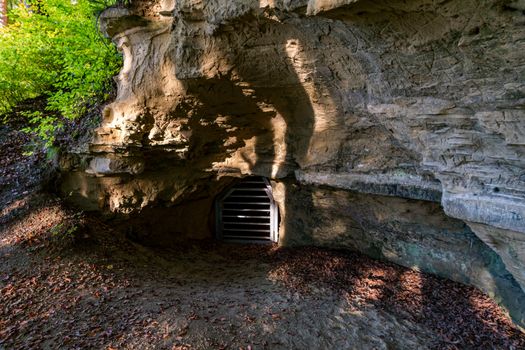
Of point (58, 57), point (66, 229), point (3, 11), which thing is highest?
point (3, 11)

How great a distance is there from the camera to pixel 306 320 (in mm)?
4723

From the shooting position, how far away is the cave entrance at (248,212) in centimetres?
877

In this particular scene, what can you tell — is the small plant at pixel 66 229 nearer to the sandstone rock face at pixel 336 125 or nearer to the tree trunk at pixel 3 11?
the sandstone rock face at pixel 336 125

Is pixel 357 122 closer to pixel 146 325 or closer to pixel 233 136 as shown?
pixel 233 136

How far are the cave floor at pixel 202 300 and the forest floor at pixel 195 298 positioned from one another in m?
0.02

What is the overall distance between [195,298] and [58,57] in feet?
23.1

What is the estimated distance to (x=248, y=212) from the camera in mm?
9094

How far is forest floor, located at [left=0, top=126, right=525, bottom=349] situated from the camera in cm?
420

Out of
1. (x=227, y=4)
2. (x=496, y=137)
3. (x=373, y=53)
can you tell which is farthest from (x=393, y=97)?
(x=227, y=4)

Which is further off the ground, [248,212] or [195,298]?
[248,212]

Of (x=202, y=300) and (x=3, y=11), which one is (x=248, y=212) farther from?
(x=3, y=11)

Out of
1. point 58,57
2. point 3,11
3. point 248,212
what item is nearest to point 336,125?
point 248,212

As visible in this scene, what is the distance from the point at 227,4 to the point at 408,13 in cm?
217

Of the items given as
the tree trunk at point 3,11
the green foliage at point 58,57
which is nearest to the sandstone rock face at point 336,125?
the green foliage at point 58,57
